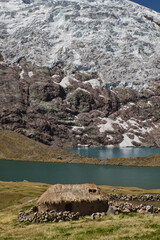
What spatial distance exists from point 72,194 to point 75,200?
977mm

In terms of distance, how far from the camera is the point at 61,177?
118125mm

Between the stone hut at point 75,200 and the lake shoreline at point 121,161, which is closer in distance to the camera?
the stone hut at point 75,200

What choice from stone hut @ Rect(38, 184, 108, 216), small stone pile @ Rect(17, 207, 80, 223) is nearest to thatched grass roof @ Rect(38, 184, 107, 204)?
stone hut @ Rect(38, 184, 108, 216)

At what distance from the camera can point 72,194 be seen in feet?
110

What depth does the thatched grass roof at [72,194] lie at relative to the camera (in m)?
33.0

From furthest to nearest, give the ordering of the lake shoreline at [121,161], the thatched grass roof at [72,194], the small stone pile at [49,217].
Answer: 1. the lake shoreline at [121,161]
2. the thatched grass roof at [72,194]
3. the small stone pile at [49,217]

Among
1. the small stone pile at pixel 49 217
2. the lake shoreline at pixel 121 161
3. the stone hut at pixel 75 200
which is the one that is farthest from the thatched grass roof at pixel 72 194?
the lake shoreline at pixel 121 161

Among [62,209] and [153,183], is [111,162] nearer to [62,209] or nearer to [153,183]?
[153,183]

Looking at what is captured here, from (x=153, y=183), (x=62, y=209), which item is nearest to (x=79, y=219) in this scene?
(x=62, y=209)

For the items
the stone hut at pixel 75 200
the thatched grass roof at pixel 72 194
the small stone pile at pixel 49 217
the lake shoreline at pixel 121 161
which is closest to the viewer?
the small stone pile at pixel 49 217

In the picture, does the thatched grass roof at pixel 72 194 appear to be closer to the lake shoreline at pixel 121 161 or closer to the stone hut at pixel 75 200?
the stone hut at pixel 75 200

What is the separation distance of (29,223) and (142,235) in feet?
47.5

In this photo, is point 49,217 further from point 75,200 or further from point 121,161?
point 121,161

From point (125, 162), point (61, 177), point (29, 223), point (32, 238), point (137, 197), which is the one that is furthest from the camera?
point (125, 162)
